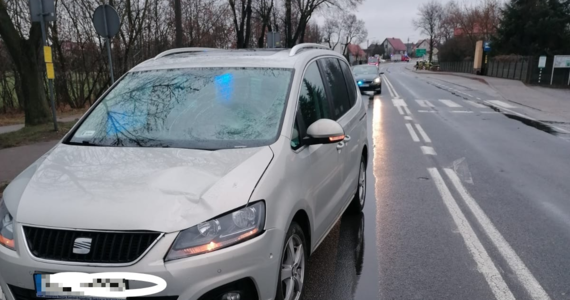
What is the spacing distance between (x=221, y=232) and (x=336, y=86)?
2629 millimetres

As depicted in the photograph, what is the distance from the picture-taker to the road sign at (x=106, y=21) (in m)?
8.44

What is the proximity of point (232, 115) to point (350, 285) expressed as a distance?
5.60ft

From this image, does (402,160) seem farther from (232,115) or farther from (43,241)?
(43,241)

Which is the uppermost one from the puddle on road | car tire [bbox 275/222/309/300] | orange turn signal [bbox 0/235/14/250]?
orange turn signal [bbox 0/235/14/250]

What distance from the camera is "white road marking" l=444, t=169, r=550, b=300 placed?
360cm

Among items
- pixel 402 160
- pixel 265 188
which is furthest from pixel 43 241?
pixel 402 160

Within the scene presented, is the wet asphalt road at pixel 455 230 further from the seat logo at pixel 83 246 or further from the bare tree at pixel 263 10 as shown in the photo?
the bare tree at pixel 263 10

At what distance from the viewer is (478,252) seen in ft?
14.2

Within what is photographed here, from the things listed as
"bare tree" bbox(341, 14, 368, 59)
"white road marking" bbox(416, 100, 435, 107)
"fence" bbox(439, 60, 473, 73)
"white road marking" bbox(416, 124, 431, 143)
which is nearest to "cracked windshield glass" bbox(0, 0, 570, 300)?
"white road marking" bbox(416, 124, 431, 143)

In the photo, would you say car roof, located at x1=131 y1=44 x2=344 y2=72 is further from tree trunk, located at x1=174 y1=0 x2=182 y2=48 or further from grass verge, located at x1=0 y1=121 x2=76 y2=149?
tree trunk, located at x1=174 y1=0 x2=182 y2=48

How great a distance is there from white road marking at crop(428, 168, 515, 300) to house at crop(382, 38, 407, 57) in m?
171

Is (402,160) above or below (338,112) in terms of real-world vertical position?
below

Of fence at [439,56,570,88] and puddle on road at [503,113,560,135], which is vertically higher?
fence at [439,56,570,88]

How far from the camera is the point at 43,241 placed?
2.34 m
